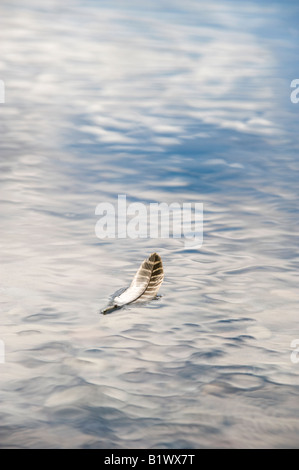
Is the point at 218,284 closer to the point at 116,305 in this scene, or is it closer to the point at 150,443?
the point at 116,305

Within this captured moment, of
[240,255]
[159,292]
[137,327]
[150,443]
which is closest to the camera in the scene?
[150,443]

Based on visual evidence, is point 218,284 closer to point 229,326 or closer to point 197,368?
point 229,326

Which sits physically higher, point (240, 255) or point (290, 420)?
point (240, 255)

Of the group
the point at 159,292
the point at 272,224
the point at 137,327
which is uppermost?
the point at 272,224

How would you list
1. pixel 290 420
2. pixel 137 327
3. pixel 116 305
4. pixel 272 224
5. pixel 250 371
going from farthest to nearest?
pixel 272 224, pixel 116 305, pixel 137 327, pixel 250 371, pixel 290 420

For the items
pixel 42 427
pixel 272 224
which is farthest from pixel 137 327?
pixel 272 224

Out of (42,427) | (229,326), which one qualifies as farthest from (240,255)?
(42,427)

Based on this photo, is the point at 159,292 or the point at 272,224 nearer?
the point at 159,292
